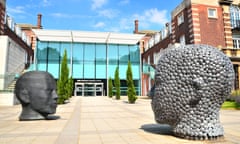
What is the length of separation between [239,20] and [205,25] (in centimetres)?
548

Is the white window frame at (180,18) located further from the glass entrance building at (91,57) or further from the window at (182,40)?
the glass entrance building at (91,57)

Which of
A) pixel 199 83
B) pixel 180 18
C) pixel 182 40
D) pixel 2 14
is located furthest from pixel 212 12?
pixel 2 14

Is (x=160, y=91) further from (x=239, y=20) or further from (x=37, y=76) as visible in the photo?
(x=239, y=20)

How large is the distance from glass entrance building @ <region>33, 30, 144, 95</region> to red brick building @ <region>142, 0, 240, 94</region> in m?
10.7

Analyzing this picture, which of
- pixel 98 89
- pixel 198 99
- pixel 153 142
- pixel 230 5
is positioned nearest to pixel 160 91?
pixel 198 99

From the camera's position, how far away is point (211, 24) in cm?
2203

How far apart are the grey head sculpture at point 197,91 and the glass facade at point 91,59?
97.4 ft

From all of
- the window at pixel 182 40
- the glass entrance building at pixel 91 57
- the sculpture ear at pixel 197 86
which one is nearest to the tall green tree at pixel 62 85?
the glass entrance building at pixel 91 57

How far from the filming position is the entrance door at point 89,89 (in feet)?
114

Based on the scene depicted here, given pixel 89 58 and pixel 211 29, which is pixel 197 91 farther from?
pixel 89 58

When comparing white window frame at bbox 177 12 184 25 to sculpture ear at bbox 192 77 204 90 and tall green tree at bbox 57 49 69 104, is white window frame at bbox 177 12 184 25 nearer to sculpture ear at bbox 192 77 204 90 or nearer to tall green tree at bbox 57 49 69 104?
tall green tree at bbox 57 49 69 104

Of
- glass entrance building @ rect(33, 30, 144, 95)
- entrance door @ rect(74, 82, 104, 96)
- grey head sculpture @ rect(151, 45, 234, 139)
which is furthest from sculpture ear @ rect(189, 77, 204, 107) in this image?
entrance door @ rect(74, 82, 104, 96)

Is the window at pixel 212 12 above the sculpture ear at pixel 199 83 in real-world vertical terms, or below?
above

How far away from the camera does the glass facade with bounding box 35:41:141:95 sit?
33.3 m
